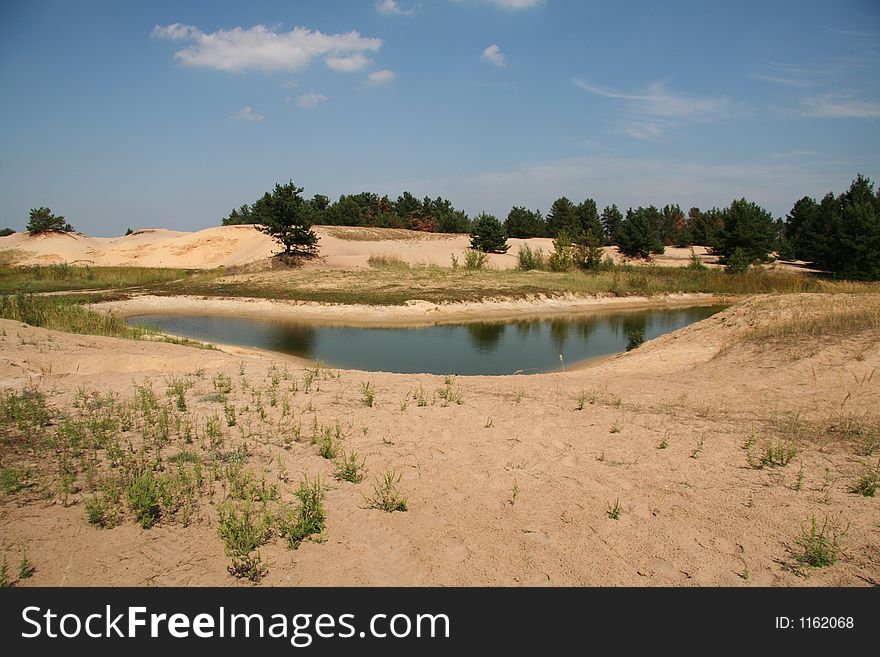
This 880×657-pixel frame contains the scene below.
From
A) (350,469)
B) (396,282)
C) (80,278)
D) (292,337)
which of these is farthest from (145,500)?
(80,278)

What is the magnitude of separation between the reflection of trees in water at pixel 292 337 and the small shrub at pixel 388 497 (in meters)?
10.9

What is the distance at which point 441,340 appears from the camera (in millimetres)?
18266

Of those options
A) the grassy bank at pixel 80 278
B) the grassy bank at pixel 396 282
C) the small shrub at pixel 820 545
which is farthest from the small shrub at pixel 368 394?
the grassy bank at pixel 80 278

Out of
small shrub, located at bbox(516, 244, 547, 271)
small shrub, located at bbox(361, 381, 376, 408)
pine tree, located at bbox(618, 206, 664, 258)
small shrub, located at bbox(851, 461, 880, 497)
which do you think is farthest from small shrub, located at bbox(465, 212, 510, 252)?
small shrub, located at bbox(851, 461, 880, 497)

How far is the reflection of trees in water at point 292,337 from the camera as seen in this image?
638 inches

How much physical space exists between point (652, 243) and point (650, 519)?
159 feet

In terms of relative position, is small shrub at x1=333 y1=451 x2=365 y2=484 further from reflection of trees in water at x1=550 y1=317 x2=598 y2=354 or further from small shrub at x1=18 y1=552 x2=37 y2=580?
reflection of trees in water at x1=550 y1=317 x2=598 y2=354

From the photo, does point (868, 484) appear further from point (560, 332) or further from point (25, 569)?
point (560, 332)

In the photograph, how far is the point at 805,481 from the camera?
510 cm

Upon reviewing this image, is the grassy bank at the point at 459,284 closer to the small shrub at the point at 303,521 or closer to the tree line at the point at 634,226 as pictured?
the tree line at the point at 634,226

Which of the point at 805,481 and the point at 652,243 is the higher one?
the point at 652,243

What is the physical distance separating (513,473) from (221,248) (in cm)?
4289
